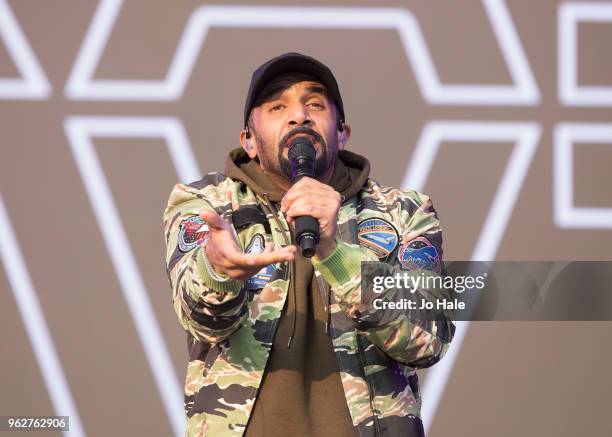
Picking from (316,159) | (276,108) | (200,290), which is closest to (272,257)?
(200,290)

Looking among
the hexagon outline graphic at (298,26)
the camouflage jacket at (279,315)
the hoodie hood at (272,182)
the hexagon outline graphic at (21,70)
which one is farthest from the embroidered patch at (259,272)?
the hexagon outline graphic at (21,70)

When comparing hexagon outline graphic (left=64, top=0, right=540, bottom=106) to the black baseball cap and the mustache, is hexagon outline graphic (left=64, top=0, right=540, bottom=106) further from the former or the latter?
the mustache

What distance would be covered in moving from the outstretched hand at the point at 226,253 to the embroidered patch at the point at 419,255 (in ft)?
1.18

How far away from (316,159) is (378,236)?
0.63 feet

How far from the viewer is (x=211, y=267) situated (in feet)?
5.70

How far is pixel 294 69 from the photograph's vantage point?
84.7 inches

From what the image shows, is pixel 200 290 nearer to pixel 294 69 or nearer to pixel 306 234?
pixel 306 234

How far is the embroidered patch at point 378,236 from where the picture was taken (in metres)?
2.00

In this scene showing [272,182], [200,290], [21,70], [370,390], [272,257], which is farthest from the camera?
[21,70]

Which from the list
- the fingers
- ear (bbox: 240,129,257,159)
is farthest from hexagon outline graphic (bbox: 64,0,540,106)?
the fingers

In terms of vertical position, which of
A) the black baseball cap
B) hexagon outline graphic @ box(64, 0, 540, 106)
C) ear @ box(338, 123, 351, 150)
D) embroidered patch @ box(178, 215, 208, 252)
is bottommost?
embroidered patch @ box(178, 215, 208, 252)

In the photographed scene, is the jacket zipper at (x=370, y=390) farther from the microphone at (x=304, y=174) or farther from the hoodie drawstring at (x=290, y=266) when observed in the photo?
the microphone at (x=304, y=174)

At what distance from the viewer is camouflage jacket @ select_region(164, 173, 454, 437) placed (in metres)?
1.77

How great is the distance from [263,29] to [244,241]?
1397 millimetres
